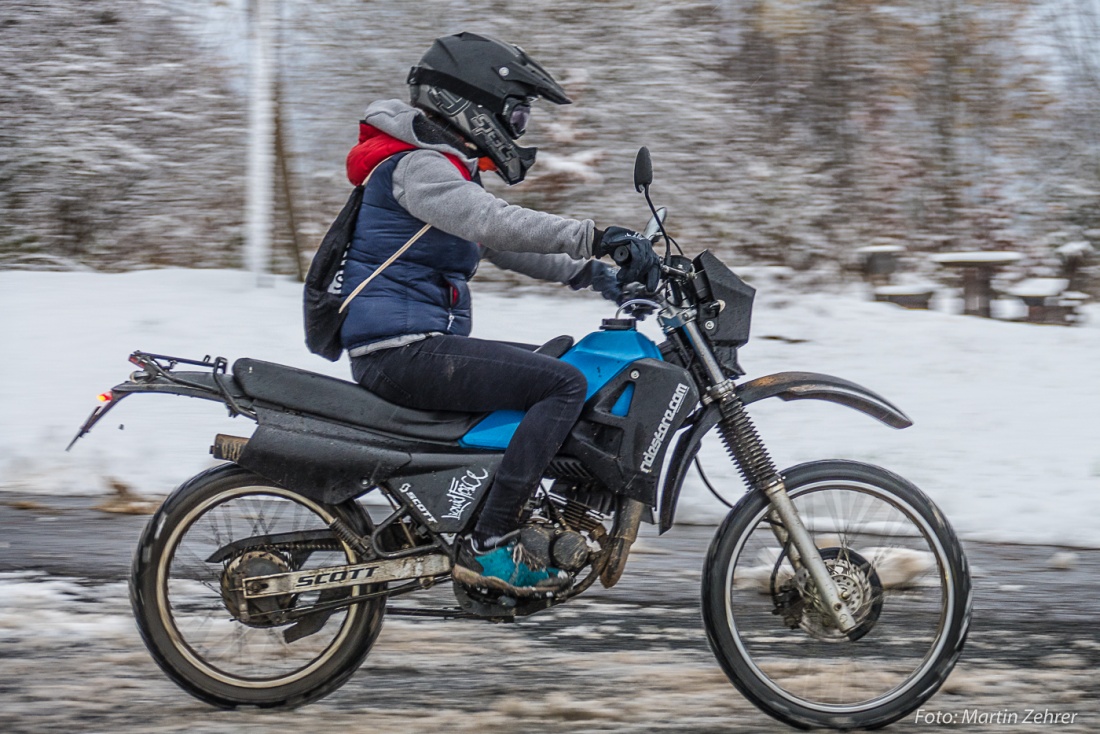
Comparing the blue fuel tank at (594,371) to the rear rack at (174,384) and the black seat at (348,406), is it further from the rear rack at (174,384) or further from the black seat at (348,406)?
the rear rack at (174,384)

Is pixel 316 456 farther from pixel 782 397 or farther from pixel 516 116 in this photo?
pixel 782 397

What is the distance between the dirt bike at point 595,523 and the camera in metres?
3.59

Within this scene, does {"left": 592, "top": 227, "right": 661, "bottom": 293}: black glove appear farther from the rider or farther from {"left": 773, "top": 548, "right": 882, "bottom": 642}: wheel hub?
{"left": 773, "top": 548, "right": 882, "bottom": 642}: wheel hub

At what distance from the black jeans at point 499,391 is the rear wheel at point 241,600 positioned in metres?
0.41

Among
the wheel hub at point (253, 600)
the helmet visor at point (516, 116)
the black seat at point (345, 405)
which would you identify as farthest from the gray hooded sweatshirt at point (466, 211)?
the wheel hub at point (253, 600)

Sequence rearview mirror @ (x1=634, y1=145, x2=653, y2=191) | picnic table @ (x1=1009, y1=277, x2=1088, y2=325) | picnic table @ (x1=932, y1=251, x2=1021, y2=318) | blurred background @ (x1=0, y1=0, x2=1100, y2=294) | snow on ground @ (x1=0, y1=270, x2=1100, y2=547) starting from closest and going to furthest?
1. rearview mirror @ (x1=634, y1=145, x2=653, y2=191)
2. snow on ground @ (x1=0, y1=270, x2=1100, y2=547)
3. picnic table @ (x1=1009, y1=277, x2=1088, y2=325)
4. picnic table @ (x1=932, y1=251, x2=1021, y2=318)
5. blurred background @ (x1=0, y1=0, x2=1100, y2=294)

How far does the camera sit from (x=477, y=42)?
3.70 m

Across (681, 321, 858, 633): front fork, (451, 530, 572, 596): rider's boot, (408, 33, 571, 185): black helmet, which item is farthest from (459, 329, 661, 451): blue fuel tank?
(408, 33, 571, 185): black helmet

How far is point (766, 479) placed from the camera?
362cm

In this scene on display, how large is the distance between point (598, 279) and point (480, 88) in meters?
0.79

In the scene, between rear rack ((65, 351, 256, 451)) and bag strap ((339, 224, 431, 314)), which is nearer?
rear rack ((65, 351, 256, 451))

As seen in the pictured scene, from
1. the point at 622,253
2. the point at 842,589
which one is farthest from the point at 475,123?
the point at 842,589

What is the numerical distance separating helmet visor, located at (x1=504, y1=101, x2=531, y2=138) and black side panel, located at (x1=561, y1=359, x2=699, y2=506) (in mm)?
793

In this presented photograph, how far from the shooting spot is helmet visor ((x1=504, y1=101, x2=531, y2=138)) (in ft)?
12.1
